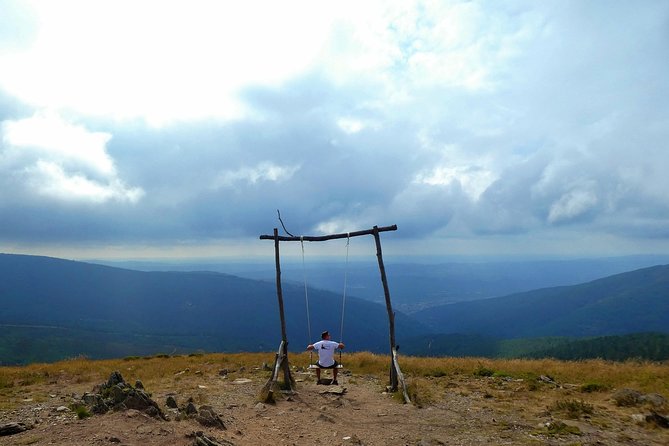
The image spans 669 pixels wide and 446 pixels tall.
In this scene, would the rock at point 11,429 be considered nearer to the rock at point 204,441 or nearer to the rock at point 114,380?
the rock at point 114,380

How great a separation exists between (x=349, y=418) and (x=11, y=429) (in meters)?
8.45

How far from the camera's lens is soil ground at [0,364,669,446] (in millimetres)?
9594

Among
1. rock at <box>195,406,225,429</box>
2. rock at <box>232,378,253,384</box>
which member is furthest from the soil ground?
rock at <box>195,406,225,429</box>

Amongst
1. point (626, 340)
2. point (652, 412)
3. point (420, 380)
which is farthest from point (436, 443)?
point (626, 340)

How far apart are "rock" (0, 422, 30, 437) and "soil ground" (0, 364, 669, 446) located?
8.3 inches

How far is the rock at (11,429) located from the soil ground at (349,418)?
0.21 metres

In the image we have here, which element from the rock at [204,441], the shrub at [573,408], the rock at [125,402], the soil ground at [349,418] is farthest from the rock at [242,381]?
the shrub at [573,408]

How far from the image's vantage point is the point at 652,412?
39.3ft

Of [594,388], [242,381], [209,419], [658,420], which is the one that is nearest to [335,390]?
[242,381]

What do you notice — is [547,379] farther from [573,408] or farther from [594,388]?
[573,408]

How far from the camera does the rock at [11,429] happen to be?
9492 mm

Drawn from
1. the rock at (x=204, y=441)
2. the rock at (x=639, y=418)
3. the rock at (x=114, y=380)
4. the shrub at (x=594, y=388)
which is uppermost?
the rock at (x=114, y=380)

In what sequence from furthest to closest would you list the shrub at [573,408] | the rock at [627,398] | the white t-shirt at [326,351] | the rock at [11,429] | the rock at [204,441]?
the white t-shirt at [326,351] < the rock at [627,398] < the shrub at [573,408] < the rock at [11,429] < the rock at [204,441]

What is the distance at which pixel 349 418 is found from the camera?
12.7 meters
